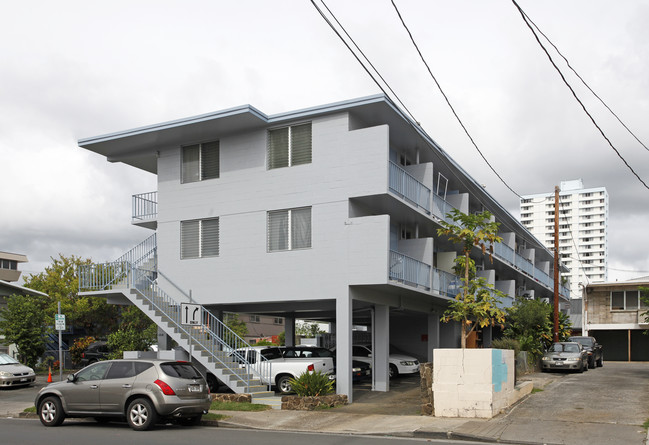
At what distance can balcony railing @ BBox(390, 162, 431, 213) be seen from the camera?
22.2 meters

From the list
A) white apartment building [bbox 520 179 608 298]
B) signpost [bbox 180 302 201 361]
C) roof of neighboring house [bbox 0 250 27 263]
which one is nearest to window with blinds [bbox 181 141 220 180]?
signpost [bbox 180 302 201 361]

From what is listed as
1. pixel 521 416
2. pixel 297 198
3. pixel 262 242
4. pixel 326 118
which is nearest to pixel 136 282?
pixel 262 242

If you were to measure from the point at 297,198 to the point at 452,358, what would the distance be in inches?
313

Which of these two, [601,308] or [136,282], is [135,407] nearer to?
[136,282]

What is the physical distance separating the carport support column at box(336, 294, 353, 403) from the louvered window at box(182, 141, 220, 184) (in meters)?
6.83

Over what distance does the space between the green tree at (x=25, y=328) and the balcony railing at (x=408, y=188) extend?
20.5m

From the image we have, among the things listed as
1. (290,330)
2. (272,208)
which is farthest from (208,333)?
(290,330)

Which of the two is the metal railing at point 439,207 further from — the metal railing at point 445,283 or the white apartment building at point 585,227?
the white apartment building at point 585,227

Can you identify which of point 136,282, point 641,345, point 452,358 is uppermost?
point 136,282

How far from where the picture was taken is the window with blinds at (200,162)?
24.5 m

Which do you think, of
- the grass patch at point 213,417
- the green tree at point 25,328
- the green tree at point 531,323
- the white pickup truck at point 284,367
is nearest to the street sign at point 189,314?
the grass patch at point 213,417

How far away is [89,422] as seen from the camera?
669 inches

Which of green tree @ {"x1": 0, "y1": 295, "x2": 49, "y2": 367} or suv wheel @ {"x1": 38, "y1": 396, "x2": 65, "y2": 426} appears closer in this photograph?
suv wheel @ {"x1": 38, "y1": 396, "x2": 65, "y2": 426}

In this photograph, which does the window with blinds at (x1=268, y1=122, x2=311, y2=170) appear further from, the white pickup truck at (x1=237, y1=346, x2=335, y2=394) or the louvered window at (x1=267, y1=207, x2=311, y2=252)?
the white pickup truck at (x1=237, y1=346, x2=335, y2=394)
